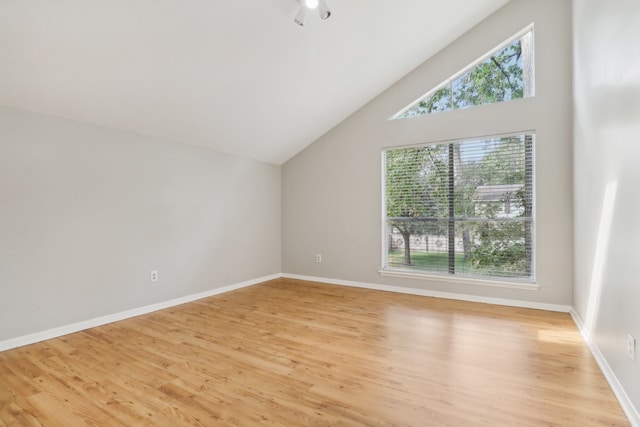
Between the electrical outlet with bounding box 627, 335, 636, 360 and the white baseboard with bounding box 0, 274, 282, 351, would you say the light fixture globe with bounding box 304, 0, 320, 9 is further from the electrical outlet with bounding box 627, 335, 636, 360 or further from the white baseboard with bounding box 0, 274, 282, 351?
the white baseboard with bounding box 0, 274, 282, 351

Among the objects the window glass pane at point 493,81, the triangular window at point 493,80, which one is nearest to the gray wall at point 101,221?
the triangular window at point 493,80

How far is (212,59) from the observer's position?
9.38ft

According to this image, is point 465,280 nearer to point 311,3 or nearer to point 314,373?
point 314,373

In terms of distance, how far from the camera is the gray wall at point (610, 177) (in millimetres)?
1697

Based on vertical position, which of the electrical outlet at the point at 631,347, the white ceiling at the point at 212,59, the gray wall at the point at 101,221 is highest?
the white ceiling at the point at 212,59

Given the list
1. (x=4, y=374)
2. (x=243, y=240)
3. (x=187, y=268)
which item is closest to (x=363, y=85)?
(x=243, y=240)

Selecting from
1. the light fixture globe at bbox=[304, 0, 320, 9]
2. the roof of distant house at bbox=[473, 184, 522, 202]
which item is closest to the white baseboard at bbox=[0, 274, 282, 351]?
the light fixture globe at bbox=[304, 0, 320, 9]

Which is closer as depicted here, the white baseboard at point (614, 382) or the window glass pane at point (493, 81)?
the white baseboard at point (614, 382)

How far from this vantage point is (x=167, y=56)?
8.69ft

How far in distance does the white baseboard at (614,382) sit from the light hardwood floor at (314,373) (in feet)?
0.14

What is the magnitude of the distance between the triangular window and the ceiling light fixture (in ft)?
6.92

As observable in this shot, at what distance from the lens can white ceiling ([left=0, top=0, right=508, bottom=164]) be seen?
7.24 feet

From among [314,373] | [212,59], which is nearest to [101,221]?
[212,59]

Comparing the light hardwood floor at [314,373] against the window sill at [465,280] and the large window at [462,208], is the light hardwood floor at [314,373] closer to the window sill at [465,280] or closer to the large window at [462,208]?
the window sill at [465,280]
